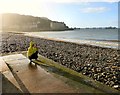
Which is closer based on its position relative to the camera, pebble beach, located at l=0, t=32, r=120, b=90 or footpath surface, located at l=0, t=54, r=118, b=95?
footpath surface, located at l=0, t=54, r=118, b=95

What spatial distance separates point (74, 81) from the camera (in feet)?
23.4

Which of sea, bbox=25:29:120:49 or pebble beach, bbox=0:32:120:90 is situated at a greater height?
pebble beach, bbox=0:32:120:90

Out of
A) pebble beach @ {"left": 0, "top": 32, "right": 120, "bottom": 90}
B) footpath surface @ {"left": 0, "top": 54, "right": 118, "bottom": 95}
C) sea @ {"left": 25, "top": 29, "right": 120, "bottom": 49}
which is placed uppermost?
footpath surface @ {"left": 0, "top": 54, "right": 118, "bottom": 95}

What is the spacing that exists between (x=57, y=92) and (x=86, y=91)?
0.93 metres

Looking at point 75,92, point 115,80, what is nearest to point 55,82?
point 75,92

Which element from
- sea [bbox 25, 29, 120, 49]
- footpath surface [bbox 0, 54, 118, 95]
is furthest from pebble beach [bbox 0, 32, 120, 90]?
sea [bbox 25, 29, 120, 49]

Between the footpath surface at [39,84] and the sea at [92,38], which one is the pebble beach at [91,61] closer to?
the footpath surface at [39,84]

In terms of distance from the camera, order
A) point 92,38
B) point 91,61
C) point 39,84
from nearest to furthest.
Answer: point 39,84
point 91,61
point 92,38

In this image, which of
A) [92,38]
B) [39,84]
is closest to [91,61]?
[39,84]

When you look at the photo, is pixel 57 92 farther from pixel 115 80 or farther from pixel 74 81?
pixel 115 80

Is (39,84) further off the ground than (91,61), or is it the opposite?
(39,84)

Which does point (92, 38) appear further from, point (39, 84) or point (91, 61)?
point (39, 84)

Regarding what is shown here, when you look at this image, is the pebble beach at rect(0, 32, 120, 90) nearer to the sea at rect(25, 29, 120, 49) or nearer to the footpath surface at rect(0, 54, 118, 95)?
the footpath surface at rect(0, 54, 118, 95)

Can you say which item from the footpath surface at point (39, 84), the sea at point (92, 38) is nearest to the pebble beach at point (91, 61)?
the footpath surface at point (39, 84)
